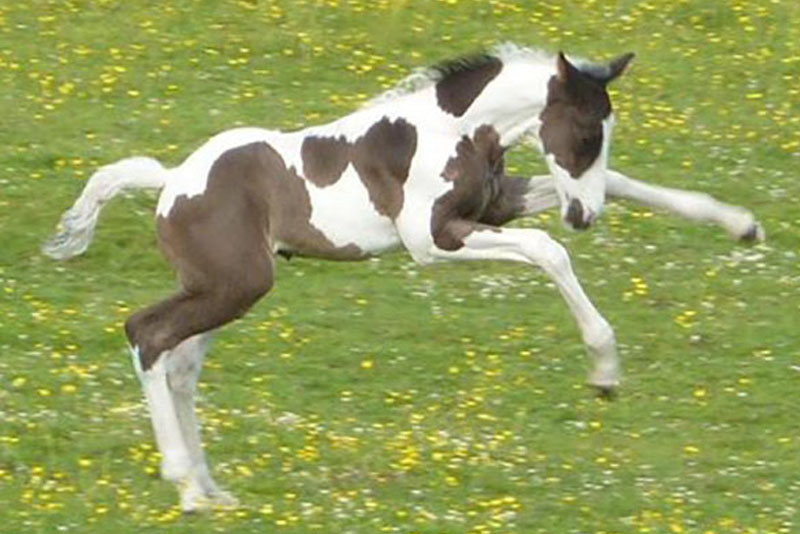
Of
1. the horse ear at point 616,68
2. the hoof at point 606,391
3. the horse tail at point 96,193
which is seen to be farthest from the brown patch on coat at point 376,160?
the hoof at point 606,391

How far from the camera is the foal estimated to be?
11586mm

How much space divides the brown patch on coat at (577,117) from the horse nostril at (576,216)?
14cm

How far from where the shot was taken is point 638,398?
1445 centimetres

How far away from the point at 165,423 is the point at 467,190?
1869 mm

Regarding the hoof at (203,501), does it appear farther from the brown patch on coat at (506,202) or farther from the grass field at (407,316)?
the brown patch on coat at (506,202)

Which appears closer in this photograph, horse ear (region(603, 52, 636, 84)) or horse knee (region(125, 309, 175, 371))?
horse ear (region(603, 52, 636, 84))

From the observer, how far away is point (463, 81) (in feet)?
38.8

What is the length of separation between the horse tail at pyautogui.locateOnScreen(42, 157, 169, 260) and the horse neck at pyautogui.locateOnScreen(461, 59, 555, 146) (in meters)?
1.64

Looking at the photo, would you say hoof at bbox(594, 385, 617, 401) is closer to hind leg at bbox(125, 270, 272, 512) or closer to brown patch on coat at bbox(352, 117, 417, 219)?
brown patch on coat at bbox(352, 117, 417, 219)

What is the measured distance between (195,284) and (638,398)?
12.1 feet

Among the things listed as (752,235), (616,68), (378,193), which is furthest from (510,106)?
(752,235)

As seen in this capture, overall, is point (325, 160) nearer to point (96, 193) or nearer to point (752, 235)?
point (96, 193)

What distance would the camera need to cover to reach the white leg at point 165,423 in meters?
11.8

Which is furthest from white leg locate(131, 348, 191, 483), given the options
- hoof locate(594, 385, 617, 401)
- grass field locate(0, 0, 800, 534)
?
hoof locate(594, 385, 617, 401)
